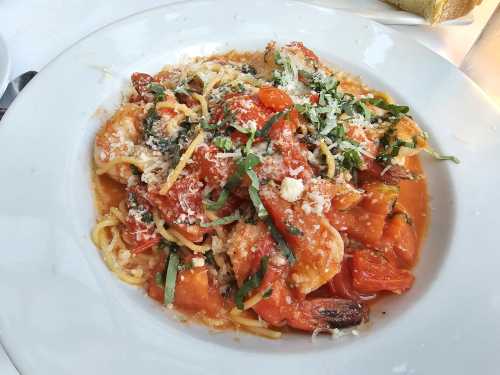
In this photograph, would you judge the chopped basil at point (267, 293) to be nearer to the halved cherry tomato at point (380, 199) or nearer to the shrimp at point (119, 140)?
the halved cherry tomato at point (380, 199)

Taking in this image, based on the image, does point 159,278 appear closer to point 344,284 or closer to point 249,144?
point 249,144

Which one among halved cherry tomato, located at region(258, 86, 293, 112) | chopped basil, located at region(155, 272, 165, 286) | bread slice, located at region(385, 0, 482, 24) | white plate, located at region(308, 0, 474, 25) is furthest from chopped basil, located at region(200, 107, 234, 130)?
bread slice, located at region(385, 0, 482, 24)

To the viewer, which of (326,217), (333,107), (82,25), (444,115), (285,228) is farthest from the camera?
(82,25)

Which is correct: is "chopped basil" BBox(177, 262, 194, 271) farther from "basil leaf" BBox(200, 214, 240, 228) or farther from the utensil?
the utensil

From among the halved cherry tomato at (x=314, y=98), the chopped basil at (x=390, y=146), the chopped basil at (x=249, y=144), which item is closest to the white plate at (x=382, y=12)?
the halved cherry tomato at (x=314, y=98)

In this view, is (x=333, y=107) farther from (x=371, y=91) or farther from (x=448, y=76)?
(x=448, y=76)

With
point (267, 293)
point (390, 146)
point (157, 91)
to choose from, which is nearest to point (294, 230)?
point (267, 293)

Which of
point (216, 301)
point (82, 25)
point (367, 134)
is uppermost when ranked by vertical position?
point (367, 134)

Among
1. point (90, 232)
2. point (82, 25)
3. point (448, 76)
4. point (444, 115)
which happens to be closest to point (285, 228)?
point (90, 232)
